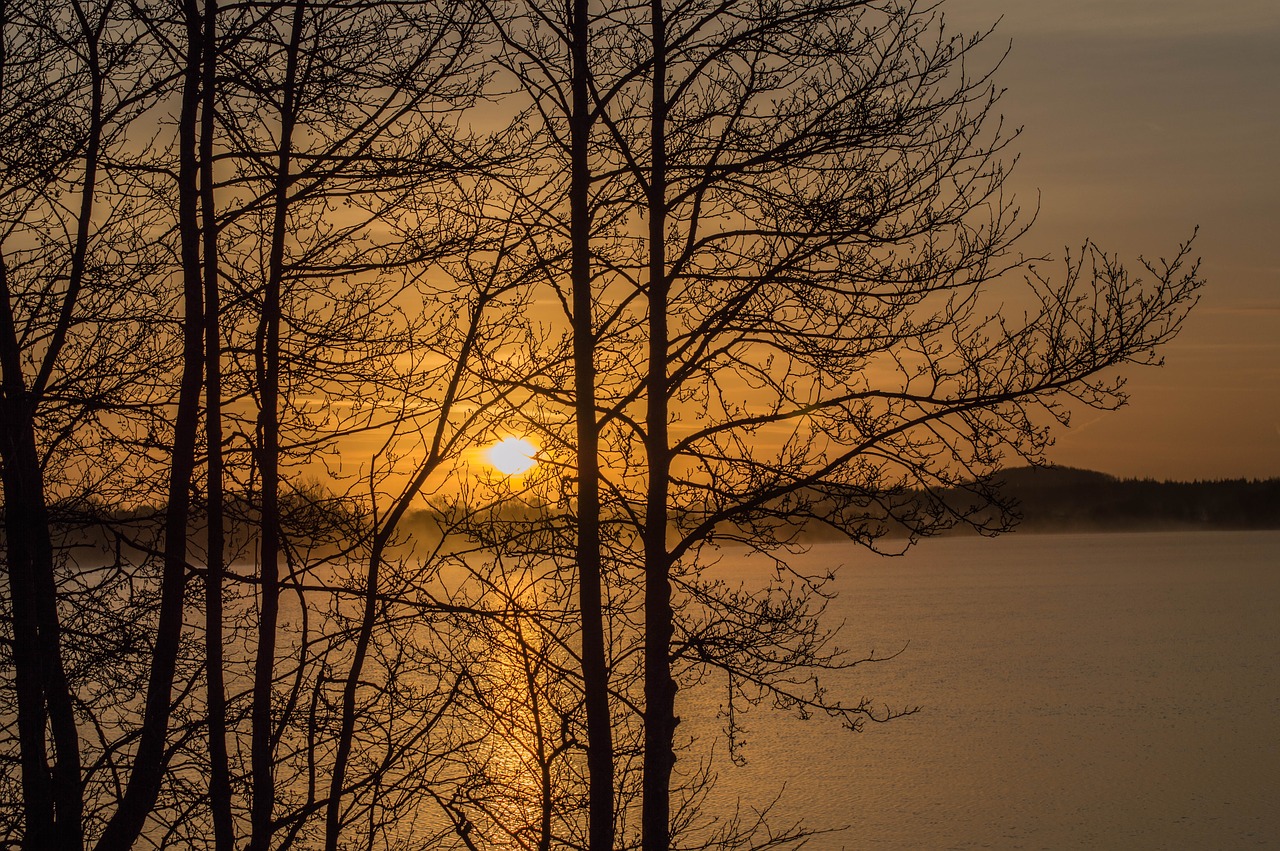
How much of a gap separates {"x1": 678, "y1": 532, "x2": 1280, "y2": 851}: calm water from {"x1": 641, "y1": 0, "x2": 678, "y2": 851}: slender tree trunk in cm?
1679

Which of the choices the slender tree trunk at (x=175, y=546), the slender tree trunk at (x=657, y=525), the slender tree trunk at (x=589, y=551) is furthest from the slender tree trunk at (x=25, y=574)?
the slender tree trunk at (x=657, y=525)

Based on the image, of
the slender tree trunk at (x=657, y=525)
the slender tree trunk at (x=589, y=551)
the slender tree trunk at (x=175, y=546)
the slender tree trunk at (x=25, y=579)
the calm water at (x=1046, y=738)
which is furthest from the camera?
the calm water at (x=1046, y=738)

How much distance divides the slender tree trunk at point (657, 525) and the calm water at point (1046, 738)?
16794 millimetres

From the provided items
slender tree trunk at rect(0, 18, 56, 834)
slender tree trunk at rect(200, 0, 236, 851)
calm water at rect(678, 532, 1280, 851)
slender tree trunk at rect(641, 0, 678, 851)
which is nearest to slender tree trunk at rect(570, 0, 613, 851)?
slender tree trunk at rect(641, 0, 678, 851)

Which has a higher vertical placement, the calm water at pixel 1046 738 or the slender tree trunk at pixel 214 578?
the slender tree trunk at pixel 214 578

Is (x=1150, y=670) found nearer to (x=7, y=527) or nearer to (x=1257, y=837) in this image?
(x=1257, y=837)

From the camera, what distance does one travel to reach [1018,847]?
24203 mm

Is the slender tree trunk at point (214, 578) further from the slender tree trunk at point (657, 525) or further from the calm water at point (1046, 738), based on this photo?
the calm water at point (1046, 738)

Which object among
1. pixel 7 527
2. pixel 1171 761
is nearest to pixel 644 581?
pixel 7 527

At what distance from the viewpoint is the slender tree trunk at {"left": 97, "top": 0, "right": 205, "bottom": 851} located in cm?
456

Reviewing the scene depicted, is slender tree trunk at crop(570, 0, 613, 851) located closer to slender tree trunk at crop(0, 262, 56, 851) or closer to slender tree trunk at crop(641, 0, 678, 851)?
slender tree trunk at crop(641, 0, 678, 851)

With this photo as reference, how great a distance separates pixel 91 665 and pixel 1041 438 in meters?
6.44

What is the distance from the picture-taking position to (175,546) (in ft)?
15.5

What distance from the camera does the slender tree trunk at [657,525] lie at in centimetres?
866
